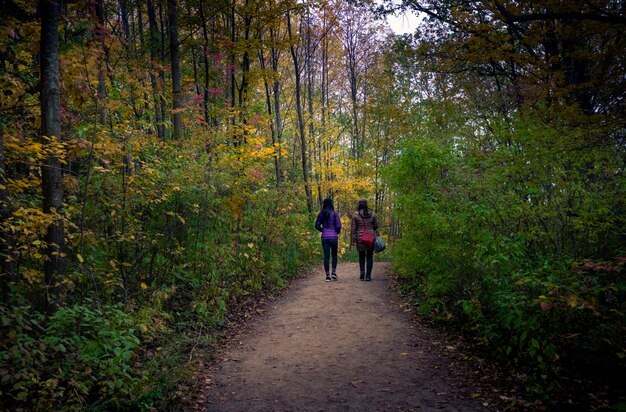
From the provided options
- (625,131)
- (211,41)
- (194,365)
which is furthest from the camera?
(211,41)

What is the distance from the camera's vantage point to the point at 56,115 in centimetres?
456

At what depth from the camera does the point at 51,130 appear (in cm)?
448

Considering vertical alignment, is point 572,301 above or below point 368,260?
above

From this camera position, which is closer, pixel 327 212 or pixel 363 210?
pixel 363 210

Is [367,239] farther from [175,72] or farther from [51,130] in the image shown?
[51,130]

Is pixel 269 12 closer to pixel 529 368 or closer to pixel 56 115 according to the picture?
pixel 56 115

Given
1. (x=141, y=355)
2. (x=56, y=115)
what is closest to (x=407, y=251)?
(x=141, y=355)

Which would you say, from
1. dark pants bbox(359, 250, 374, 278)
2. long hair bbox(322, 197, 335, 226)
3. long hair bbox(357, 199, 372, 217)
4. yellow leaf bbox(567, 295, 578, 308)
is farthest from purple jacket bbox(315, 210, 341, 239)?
yellow leaf bbox(567, 295, 578, 308)

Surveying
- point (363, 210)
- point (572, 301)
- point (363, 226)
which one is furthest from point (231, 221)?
point (572, 301)

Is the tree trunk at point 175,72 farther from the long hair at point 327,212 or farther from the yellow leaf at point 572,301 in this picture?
the yellow leaf at point 572,301

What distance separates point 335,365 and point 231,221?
13.6 ft

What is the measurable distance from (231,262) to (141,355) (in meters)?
3.25

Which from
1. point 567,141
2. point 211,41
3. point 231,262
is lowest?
point 231,262

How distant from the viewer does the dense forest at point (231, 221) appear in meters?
3.70
